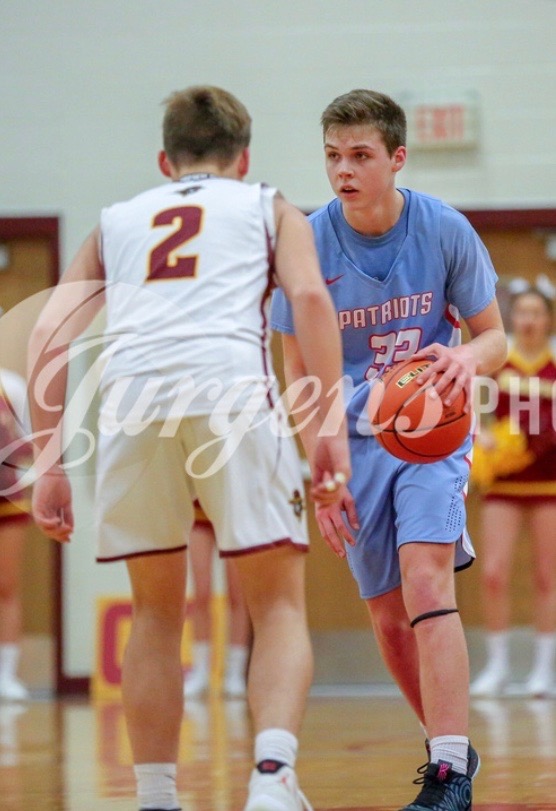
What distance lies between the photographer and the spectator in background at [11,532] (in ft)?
24.8

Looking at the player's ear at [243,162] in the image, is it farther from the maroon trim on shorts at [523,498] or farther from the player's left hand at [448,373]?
the maroon trim on shorts at [523,498]

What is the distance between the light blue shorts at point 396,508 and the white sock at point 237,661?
430 centimetres

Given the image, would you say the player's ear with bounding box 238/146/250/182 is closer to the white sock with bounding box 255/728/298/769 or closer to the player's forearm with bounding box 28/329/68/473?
the player's forearm with bounding box 28/329/68/473

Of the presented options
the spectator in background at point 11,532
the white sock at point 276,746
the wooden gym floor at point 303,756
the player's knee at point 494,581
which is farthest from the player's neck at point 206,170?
the player's knee at point 494,581

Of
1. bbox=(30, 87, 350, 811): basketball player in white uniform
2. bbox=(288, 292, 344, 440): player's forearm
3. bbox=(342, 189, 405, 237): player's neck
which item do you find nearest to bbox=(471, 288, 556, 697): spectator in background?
bbox=(342, 189, 405, 237): player's neck

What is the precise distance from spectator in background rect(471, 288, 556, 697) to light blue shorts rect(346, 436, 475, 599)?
397 centimetres

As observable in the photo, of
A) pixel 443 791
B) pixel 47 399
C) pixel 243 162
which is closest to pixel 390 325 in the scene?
pixel 243 162

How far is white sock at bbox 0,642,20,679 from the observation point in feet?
25.9

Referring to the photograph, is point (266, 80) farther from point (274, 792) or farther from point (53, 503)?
point (274, 792)

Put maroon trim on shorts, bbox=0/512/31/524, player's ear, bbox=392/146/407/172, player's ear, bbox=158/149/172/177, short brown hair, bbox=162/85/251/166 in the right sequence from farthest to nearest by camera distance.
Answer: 1. maroon trim on shorts, bbox=0/512/31/524
2. player's ear, bbox=392/146/407/172
3. player's ear, bbox=158/149/172/177
4. short brown hair, bbox=162/85/251/166

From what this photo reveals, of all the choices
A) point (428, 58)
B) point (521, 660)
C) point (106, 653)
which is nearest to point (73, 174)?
point (428, 58)

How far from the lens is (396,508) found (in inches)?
139

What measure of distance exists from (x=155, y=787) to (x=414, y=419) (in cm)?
105

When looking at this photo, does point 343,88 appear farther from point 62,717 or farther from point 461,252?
point 461,252
